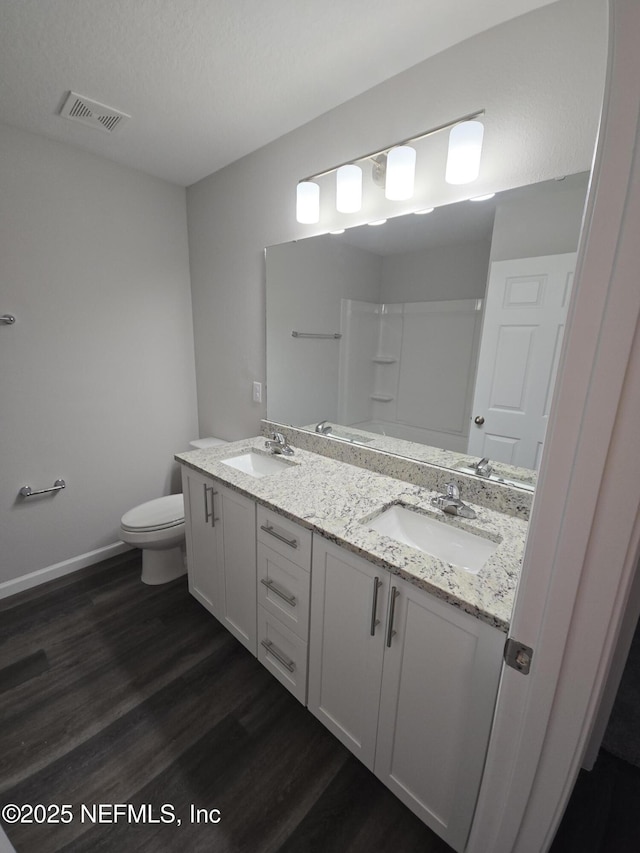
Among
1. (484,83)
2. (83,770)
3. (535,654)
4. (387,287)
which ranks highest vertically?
(484,83)

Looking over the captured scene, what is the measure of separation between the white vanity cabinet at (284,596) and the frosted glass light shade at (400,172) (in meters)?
1.30

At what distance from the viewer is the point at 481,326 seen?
1337 millimetres

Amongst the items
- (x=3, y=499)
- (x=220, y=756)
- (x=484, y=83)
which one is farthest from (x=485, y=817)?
(x=3, y=499)

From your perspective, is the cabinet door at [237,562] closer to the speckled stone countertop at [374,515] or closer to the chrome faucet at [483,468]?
the speckled stone countertop at [374,515]

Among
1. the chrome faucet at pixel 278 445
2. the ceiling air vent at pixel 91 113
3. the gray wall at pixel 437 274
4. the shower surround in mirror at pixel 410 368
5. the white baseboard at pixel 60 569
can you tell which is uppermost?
the ceiling air vent at pixel 91 113

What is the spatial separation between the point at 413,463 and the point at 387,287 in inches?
30.2

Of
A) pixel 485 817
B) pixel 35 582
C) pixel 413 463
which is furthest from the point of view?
pixel 35 582

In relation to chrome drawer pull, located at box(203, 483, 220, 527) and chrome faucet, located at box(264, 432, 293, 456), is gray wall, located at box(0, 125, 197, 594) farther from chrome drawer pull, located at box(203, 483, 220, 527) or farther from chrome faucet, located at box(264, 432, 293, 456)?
chrome drawer pull, located at box(203, 483, 220, 527)

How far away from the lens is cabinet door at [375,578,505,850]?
0.87 m

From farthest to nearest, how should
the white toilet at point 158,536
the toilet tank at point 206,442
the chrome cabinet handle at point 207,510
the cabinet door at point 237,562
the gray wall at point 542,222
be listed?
the toilet tank at point 206,442 < the white toilet at point 158,536 < the chrome cabinet handle at point 207,510 < the cabinet door at point 237,562 < the gray wall at point 542,222

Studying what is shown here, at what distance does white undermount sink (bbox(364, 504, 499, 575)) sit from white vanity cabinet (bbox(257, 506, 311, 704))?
289mm

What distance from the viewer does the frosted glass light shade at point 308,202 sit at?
1.69m

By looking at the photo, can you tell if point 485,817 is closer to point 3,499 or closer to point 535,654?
point 535,654

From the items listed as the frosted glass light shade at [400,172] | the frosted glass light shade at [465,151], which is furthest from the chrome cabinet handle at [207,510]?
the frosted glass light shade at [465,151]
